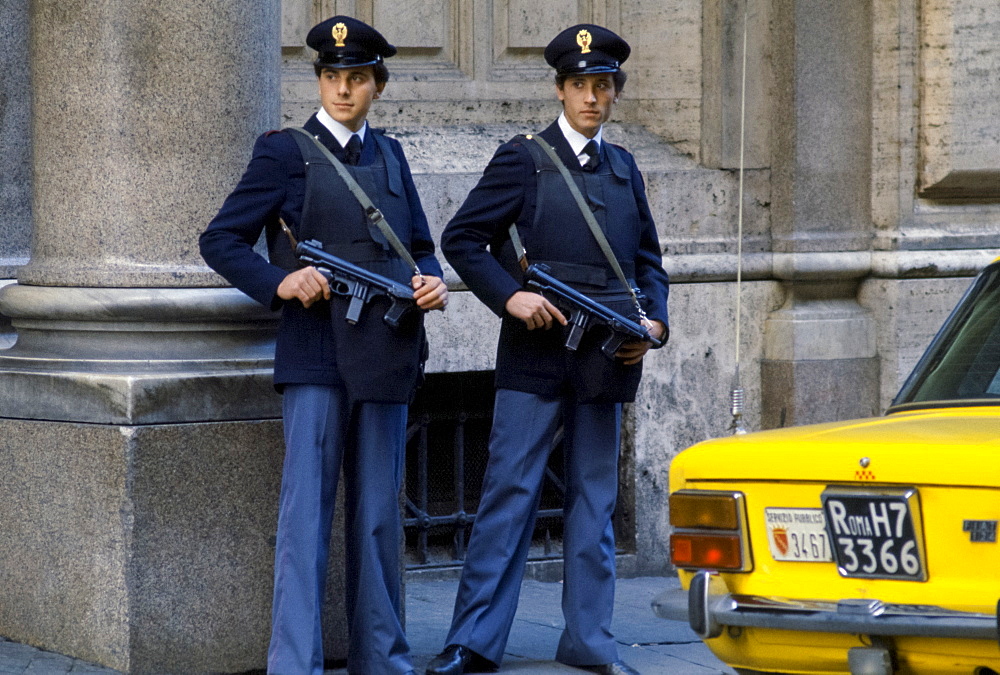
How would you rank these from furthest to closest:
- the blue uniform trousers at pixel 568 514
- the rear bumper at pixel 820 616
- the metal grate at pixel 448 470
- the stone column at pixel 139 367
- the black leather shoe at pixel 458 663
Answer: the metal grate at pixel 448 470 → the blue uniform trousers at pixel 568 514 → the black leather shoe at pixel 458 663 → the stone column at pixel 139 367 → the rear bumper at pixel 820 616

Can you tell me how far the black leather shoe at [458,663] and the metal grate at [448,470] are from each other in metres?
1.93

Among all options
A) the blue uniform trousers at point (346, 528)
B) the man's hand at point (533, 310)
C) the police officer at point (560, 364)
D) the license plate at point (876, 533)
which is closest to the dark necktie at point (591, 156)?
the police officer at point (560, 364)

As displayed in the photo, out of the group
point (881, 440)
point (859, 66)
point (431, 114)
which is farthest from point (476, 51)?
point (881, 440)

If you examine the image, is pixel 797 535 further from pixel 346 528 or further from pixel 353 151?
pixel 353 151

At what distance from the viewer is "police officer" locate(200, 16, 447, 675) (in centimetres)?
533

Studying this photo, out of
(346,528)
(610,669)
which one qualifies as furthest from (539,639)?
(346,528)

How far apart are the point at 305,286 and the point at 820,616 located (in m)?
1.82

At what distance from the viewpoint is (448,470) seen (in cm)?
821

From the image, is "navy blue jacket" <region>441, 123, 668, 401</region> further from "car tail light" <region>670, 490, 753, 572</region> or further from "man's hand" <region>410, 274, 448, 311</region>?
"car tail light" <region>670, 490, 753, 572</region>

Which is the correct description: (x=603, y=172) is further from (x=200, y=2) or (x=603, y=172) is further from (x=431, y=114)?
(x=431, y=114)

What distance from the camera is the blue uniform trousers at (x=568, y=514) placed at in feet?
19.3

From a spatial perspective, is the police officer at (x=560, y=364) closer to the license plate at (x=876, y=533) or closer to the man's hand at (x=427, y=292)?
the man's hand at (x=427, y=292)

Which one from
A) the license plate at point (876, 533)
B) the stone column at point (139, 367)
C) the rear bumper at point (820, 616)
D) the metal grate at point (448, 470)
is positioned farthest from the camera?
the metal grate at point (448, 470)

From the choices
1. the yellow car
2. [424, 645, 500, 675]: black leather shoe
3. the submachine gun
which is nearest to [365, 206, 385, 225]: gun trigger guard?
the submachine gun
